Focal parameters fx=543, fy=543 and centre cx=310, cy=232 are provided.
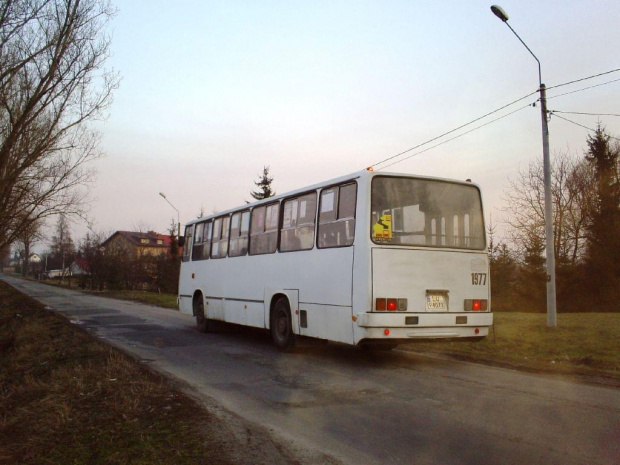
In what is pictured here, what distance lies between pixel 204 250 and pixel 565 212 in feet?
103

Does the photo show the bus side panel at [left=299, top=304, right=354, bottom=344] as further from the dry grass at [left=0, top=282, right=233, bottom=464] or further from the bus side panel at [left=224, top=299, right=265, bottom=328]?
the dry grass at [left=0, top=282, right=233, bottom=464]

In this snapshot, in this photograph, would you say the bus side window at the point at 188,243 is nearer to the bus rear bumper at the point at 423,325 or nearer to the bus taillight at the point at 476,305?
the bus rear bumper at the point at 423,325

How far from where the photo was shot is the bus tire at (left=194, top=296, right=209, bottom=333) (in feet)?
51.2

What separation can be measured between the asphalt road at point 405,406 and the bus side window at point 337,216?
2.21m

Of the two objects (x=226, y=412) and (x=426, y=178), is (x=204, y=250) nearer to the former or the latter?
(x=426, y=178)

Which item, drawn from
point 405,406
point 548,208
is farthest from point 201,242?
point 405,406

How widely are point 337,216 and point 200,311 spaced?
776 centimetres

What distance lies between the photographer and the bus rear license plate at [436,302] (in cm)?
912

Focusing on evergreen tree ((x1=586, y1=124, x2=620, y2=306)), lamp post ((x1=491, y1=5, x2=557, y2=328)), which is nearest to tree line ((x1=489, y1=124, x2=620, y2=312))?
evergreen tree ((x1=586, y1=124, x2=620, y2=306))

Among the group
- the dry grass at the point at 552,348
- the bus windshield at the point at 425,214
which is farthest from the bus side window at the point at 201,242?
the bus windshield at the point at 425,214

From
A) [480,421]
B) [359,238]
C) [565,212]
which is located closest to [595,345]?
[359,238]

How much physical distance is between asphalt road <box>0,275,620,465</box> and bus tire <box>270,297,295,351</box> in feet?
0.96

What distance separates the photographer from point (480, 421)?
5621 millimetres

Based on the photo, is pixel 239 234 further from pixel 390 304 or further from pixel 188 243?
pixel 390 304
